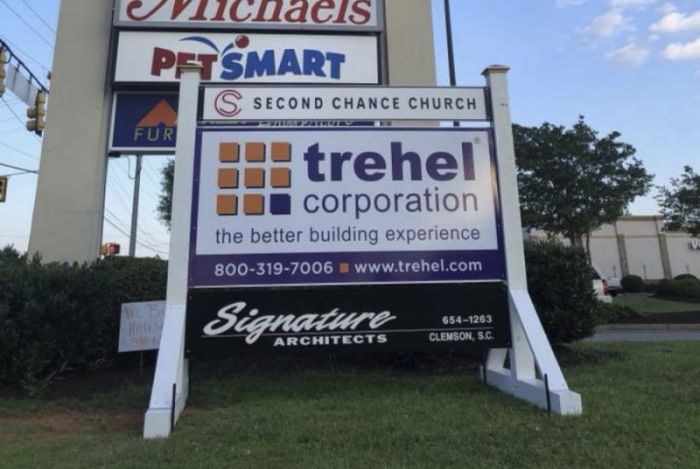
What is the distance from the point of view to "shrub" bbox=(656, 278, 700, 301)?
81.6ft

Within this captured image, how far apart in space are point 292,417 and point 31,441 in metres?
2.18

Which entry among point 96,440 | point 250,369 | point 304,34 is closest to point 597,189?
point 304,34

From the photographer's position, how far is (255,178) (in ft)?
20.1

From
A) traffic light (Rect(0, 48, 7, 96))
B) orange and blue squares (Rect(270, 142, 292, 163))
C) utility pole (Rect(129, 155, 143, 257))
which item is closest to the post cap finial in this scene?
orange and blue squares (Rect(270, 142, 292, 163))

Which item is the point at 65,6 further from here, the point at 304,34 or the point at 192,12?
the point at 304,34

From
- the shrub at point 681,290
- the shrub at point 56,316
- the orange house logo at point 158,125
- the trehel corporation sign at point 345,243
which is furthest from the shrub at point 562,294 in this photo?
the shrub at point 681,290

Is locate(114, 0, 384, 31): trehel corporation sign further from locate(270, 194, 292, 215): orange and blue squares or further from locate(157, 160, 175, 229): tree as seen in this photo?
locate(157, 160, 175, 229): tree

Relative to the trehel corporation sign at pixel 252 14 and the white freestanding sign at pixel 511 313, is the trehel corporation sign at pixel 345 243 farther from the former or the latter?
the trehel corporation sign at pixel 252 14

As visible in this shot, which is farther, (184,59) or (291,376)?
(184,59)

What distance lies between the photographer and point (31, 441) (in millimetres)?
4750

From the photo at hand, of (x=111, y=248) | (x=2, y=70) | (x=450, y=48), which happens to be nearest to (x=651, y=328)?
(x=450, y=48)

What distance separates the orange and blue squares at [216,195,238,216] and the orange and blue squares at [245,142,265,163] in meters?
0.47

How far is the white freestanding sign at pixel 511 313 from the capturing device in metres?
4.98

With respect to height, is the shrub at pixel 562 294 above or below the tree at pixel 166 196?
below
